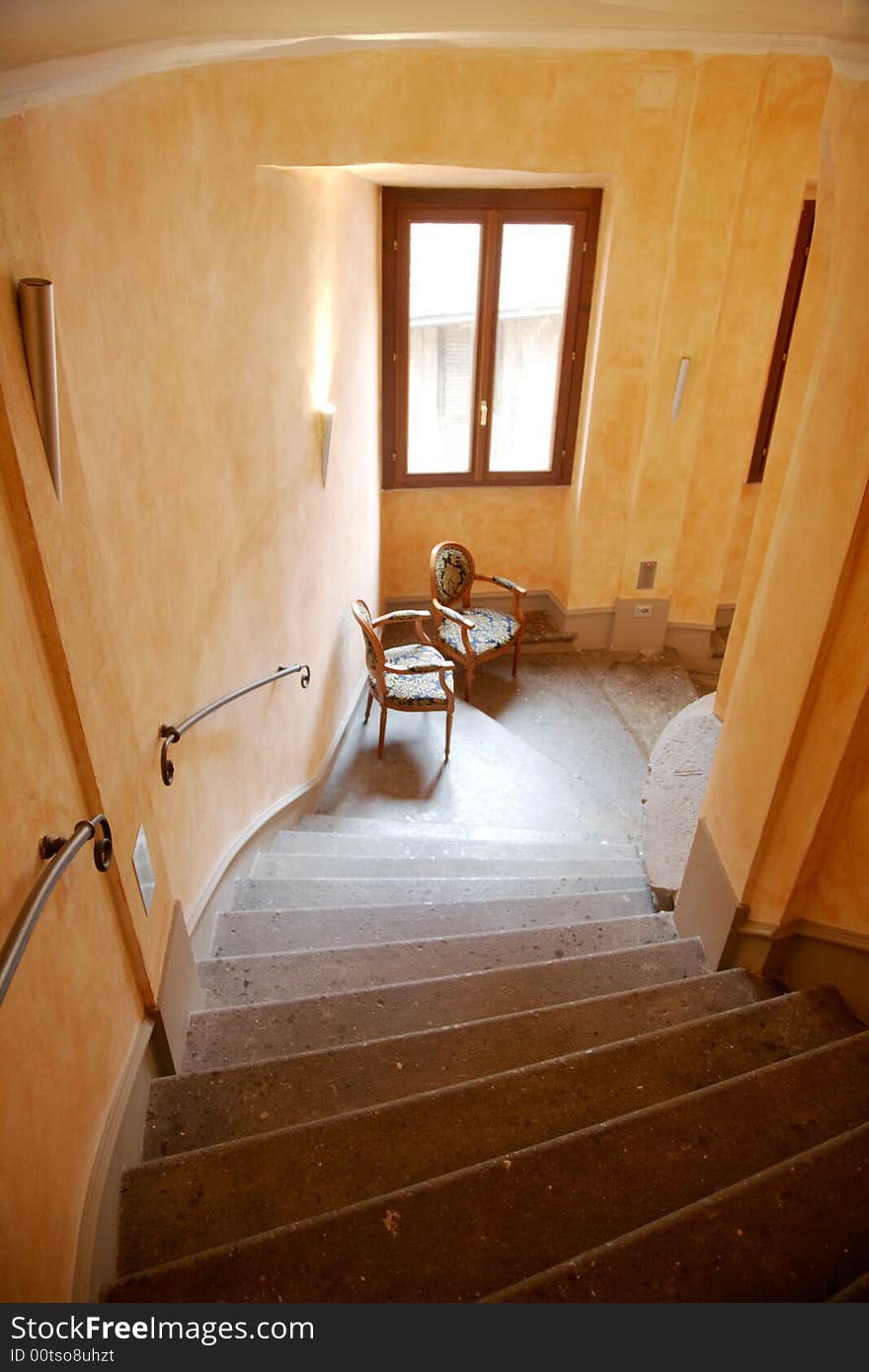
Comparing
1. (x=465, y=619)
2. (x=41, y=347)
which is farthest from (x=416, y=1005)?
(x=465, y=619)

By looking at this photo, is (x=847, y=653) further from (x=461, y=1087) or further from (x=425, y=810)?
(x=425, y=810)

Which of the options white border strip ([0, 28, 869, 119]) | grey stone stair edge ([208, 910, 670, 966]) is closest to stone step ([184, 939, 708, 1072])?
grey stone stair edge ([208, 910, 670, 966])

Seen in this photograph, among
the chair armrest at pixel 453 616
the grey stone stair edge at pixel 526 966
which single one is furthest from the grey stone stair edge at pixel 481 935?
the chair armrest at pixel 453 616

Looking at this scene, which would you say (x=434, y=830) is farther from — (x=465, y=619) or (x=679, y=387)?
(x=679, y=387)

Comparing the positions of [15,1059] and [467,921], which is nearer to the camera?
[15,1059]

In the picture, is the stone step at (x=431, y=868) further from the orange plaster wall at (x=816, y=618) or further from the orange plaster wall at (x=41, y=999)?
the orange plaster wall at (x=41, y=999)

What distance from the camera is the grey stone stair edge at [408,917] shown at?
9.81ft

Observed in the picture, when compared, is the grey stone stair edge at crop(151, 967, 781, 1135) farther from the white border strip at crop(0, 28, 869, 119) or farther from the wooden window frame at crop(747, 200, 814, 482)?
the wooden window frame at crop(747, 200, 814, 482)

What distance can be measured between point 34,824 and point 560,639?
5.77 meters

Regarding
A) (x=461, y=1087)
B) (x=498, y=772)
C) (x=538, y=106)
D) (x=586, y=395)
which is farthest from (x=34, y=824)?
(x=586, y=395)

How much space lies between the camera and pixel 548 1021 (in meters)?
2.30

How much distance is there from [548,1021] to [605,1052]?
0.22 metres

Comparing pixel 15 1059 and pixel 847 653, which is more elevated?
pixel 847 653

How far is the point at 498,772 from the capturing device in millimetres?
5562
